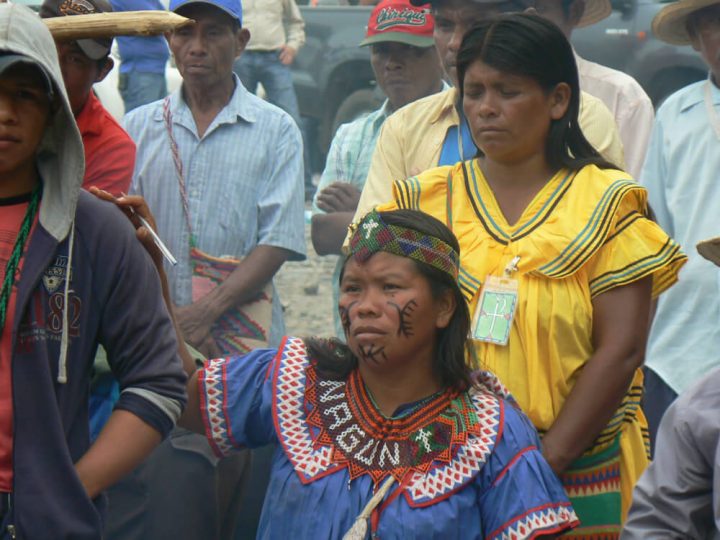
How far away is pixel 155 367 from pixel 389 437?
625mm

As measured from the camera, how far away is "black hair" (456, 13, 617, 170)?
12.9ft

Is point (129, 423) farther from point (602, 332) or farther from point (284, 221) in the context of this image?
point (284, 221)

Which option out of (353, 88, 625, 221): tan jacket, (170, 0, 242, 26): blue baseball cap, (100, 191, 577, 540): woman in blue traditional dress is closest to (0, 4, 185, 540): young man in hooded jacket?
(100, 191, 577, 540): woman in blue traditional dress

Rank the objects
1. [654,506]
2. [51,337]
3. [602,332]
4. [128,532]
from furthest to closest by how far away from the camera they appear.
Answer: [128,532]
[602,332]
[654,506]
[51,337]

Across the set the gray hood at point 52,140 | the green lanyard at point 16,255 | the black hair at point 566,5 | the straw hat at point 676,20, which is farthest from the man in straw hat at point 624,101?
the green lanyard at point 16,255

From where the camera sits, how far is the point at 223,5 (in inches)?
225

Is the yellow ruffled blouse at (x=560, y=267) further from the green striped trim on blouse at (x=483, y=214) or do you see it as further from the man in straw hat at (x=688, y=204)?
the man in straw hat at (x=688, y=204)

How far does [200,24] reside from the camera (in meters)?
5.73

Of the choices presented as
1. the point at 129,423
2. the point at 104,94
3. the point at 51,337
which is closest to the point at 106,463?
the point at 129,423

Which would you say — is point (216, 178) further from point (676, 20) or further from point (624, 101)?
point (676, 20)

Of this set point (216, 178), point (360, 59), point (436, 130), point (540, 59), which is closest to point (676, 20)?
point (436, 130)

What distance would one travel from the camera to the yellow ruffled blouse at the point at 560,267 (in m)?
3.76

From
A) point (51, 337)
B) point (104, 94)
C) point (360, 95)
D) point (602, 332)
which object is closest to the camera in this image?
point (51, 337)

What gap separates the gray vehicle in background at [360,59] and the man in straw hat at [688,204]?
6399mm
